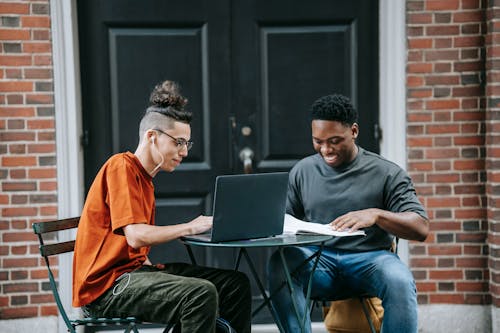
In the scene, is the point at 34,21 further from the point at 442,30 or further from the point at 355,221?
the point at 442,30

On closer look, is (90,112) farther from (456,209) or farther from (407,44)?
(456,209)

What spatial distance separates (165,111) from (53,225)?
76 centimetres

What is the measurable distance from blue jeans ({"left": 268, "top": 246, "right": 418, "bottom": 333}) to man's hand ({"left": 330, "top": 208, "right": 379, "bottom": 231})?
0.86 ft

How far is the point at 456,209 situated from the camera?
15.5 feet

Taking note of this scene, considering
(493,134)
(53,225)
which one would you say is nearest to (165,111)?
(53,225)

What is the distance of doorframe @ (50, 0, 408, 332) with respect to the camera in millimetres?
4609

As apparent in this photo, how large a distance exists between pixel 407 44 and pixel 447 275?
4.95ft

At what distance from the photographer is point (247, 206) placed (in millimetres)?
3172

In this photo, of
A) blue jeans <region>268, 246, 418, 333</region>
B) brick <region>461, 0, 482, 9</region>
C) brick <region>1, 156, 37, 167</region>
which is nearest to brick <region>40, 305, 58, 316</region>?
brick <region>1, 156, 37, 167</region>

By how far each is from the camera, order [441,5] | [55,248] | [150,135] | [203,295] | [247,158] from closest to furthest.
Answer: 1. [203,295]
2. [150,135]
3. [55,248]
4. [441,5]
5. [247,158]

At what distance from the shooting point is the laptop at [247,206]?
311 centimetres

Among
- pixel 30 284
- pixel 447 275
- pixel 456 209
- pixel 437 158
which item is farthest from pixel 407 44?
pixel 30 284

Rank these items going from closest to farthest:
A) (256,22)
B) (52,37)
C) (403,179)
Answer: (403,179), (52,37), (256,22)

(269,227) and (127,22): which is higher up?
(127,22)
